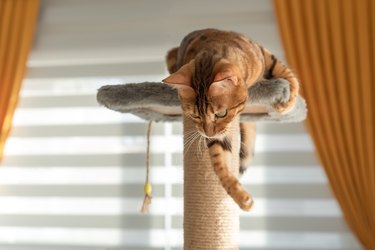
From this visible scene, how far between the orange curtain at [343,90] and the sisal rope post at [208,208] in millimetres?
758

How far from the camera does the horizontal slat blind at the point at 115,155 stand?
225 centimetres

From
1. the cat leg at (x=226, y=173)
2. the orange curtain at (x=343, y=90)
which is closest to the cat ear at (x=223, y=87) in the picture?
the cat leg at (x=226, y=173)

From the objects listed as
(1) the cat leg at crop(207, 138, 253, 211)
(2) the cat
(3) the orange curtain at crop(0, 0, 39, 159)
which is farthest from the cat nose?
(3) the orange curtain at crop(0, 0, 39, 159)

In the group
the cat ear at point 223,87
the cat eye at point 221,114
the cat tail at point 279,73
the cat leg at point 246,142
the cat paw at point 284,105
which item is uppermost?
the cat ear at point 223,87

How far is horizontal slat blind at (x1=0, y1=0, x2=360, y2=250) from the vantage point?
2.25 meters

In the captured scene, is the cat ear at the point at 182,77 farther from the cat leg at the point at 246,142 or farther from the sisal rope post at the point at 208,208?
the cat leg at the point at 246,142

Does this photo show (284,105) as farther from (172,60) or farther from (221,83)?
(172,60)

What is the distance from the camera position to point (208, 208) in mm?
1446

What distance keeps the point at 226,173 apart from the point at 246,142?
0.45 m

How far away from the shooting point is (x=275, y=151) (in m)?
2.27

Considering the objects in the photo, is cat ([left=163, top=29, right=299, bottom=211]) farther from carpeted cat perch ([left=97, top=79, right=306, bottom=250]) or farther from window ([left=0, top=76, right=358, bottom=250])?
window ([left=0, top=76, right=358, bottom=250])

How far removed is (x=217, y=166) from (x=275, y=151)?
101cm

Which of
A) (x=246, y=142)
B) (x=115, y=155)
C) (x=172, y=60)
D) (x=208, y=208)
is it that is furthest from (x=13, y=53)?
(x=208, y=208)

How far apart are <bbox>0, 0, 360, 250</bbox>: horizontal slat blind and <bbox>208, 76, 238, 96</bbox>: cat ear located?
1116 mm
